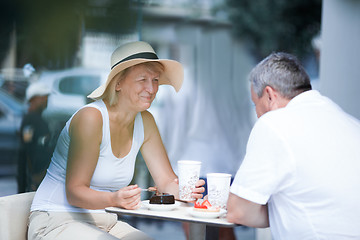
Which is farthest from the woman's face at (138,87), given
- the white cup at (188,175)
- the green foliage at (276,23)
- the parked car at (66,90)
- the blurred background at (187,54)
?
the green foliage at (276,23)

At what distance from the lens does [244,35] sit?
5922mm

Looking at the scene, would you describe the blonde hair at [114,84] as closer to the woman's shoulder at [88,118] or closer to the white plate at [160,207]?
the woman's shoulder at [88,118]

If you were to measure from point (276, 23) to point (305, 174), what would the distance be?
15.5 ft

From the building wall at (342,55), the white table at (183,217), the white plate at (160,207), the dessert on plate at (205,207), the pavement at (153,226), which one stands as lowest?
the pavement at (153,226)

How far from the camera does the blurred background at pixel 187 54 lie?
3666mm

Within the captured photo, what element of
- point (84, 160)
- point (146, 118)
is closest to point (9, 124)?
point (146, 118)

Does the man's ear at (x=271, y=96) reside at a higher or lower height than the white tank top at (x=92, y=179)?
higher

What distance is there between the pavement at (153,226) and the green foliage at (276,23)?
2.32 m

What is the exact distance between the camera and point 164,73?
8.38ft

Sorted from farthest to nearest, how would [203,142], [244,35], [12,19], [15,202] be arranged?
1. [244,35]
2. [203,142]
3. [12,19]
4. [15,202]

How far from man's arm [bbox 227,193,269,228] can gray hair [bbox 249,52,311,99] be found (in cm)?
43

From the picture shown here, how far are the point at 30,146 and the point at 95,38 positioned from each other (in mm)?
1208

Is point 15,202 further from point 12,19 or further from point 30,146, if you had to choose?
point 12,19

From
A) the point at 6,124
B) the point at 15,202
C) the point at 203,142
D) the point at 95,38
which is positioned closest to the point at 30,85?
the point at 6,124
